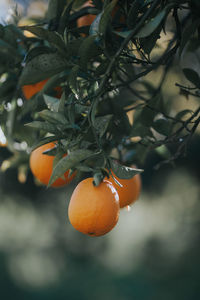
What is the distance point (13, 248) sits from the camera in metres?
4.93

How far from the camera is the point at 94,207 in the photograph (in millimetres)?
621

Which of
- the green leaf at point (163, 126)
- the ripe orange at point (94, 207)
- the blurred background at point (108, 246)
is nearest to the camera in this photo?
the ripe orange at point (94, 207)

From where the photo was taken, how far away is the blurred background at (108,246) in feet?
15.0

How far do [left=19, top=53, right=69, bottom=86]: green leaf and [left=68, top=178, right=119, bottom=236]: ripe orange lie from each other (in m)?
0.22

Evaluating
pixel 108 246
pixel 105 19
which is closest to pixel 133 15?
pixel 105 19

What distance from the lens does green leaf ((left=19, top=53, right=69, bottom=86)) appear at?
575mm

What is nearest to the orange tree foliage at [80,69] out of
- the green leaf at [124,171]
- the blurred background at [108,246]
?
the green leaf at [124,171]

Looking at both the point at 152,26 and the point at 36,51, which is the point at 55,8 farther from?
the point at 152,26

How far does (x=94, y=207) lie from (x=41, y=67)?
0.27 metres

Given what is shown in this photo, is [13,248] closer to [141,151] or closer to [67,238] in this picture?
[67,238]

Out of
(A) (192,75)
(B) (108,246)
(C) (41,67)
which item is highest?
A: (C) (41,67)

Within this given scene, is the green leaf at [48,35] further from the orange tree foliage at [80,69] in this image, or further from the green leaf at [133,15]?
the green leaf at [133,15]

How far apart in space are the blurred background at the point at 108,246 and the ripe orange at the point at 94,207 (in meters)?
3.66

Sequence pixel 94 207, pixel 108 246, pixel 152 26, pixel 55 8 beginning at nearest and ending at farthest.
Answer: pixel 152 26
pixel 94 207
pixel 55 8
pixel 108 246
